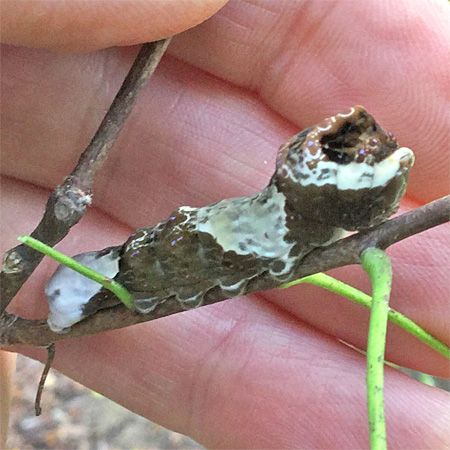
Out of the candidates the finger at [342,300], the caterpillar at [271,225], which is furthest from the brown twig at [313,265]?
the finger at [342,300]

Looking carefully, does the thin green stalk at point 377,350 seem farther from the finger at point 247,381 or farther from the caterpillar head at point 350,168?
the finger at point 247,381

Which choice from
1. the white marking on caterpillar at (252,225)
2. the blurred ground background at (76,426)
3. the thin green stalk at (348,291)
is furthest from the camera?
the blurred ground background at (76,426)

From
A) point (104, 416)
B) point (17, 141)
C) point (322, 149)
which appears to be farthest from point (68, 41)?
point (104, 416)

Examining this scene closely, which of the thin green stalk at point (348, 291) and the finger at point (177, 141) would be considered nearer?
the thin green stalk at point (348, 291)

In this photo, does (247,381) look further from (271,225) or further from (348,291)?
(271,225)

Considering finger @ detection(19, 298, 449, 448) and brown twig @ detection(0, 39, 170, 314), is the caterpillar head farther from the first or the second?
finger @ detection(19, 298, 449, 448)

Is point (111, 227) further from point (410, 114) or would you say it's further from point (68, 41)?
point (410, 114)

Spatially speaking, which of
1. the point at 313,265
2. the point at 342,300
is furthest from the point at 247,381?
the point at 313,265
